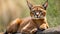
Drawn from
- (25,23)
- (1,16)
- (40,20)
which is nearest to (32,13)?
(40,20)

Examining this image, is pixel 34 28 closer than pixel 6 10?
Yes

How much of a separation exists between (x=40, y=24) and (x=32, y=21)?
0.21 meters

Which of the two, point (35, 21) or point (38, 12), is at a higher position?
point (38, 12)

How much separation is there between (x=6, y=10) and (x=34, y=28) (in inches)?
173

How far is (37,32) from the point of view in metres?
6.70

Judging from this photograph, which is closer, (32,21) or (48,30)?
(48,30)

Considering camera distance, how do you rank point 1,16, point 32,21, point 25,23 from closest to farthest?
1. point 32,21
2. point 25,23
3. point 1,16

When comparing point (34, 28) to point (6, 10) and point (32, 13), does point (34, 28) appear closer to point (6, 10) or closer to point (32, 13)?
point (32, 13)

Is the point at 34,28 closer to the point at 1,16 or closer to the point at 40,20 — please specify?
the point at 40,20

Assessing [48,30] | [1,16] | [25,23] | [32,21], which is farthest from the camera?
[1,16]

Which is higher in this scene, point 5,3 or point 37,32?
point 5,3

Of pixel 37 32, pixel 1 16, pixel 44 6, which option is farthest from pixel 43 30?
pixel 1 16

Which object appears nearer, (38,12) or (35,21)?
(38,12)

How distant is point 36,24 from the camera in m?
6.91
